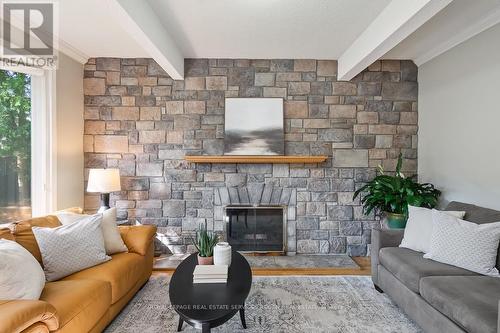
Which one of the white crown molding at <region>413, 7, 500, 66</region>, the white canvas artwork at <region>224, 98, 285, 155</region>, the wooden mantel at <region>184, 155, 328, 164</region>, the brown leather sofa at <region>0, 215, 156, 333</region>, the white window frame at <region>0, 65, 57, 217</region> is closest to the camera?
the brown leather sofa at <region>0, 215, 156, 333</region>

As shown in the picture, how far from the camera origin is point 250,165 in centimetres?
392

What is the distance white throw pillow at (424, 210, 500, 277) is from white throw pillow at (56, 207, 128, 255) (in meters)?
2.74

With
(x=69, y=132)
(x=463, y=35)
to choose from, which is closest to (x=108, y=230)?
(x=69, y=132)

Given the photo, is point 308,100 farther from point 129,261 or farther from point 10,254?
point 10,254

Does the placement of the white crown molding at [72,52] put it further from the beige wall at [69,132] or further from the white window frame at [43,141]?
the white window frame at [43,141]

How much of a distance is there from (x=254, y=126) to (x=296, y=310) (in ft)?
7.52

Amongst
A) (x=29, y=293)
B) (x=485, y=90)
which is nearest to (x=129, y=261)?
(x=29, y=293)

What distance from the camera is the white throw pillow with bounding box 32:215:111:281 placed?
83.5 inches

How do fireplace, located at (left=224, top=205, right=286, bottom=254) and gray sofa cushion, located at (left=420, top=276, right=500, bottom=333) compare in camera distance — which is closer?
gray sofa cushion, located at (left=420, top=276, right=500, bottom=333)

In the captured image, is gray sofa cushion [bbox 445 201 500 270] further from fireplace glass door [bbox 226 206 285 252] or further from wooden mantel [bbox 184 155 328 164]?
fireplace glass door [bbox 226 206 285 252]

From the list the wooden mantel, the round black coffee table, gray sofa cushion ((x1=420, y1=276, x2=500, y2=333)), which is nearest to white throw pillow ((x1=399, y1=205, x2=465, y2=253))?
gray sofa cushion ((x1=420, y1=276, x2=500, y2=333))

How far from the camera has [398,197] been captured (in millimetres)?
3424

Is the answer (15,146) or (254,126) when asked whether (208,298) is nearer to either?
(254,126)

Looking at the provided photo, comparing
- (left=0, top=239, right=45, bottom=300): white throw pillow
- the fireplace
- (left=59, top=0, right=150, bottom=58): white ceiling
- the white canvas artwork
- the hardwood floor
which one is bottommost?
the hardwood floor
